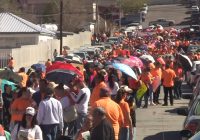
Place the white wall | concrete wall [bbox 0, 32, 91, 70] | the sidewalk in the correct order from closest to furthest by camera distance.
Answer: the sidewalk
concrete wall [bbox 0, 32, 91, 70]
the white wall

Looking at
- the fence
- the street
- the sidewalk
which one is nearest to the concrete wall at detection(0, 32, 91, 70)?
the fence

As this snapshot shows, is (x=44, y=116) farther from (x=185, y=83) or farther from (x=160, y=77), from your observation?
(x=185, y=83)

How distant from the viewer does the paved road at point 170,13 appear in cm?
11162

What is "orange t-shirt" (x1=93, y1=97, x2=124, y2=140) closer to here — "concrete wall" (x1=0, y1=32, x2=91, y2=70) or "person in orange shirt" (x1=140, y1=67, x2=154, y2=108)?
"person in orange shirt" (x1=140, y1=67, x2=154, y2=108)

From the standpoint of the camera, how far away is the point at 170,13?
120938 mm

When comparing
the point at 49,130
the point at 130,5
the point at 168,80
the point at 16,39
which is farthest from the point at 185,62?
the point at 130,5

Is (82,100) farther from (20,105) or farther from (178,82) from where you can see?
(178,82)

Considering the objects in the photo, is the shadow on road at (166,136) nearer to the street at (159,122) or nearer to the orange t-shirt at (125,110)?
the street at (159,122)

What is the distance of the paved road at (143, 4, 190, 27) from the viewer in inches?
4395

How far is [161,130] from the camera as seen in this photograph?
19750 mm

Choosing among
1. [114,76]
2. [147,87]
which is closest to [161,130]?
[114,76]

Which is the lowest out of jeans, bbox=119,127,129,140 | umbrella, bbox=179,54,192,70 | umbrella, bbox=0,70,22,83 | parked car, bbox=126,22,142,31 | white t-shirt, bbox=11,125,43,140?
jeans, bbox=119,127,129,140

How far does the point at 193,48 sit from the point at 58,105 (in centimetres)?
3354

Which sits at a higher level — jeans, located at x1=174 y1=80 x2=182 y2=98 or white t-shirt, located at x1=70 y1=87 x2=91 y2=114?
white t-shirt, located at x1=70 y1=87 x2=91 y2=114
